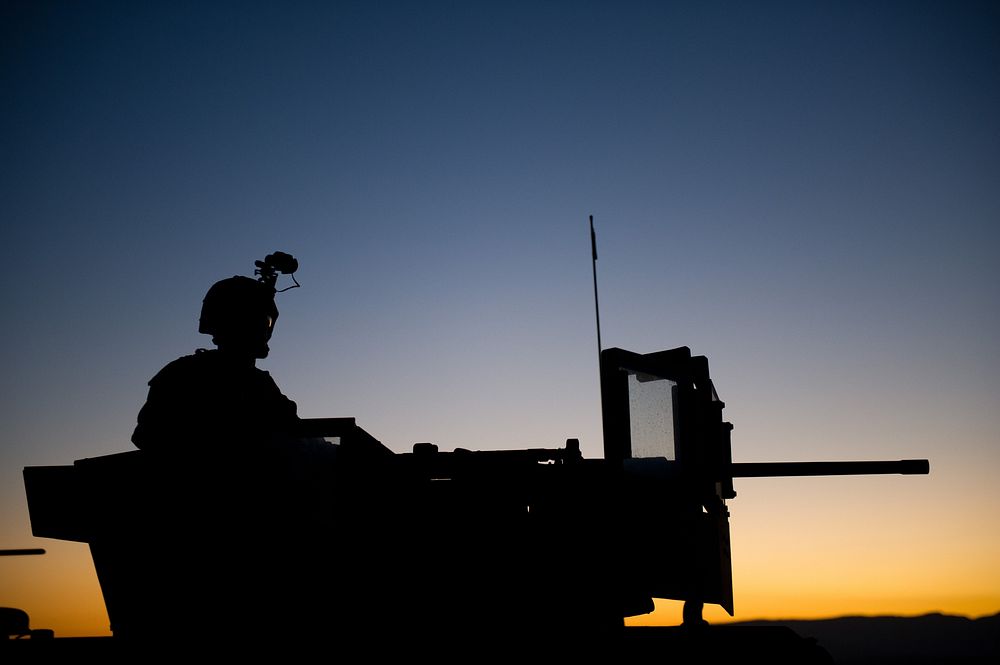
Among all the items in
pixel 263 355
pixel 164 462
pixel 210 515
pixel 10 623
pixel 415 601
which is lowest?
pixel 10 623

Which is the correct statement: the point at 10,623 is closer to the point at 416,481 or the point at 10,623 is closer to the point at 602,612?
the point at 416,481

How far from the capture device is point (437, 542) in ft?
13.9

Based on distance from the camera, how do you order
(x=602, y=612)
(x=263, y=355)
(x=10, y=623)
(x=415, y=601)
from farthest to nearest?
1. (x=10, y=623)
2. (x=263, y=355)
3. (x=602, y=612)
4. (x=415, y=601)

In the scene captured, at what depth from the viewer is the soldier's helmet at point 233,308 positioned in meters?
4.83

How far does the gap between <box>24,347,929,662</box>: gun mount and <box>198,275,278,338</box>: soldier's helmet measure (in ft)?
4.40

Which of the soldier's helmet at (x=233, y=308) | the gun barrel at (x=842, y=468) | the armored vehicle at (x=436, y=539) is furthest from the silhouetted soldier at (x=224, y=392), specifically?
the gun barrel at (x=842, y=468)

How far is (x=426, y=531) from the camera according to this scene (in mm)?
4223

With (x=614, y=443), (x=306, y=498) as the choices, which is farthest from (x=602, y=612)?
(x=306, y=498)

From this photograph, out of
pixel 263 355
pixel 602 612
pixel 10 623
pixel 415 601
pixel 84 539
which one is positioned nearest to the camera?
pixel 84 539

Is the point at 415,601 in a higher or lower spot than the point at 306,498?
lower

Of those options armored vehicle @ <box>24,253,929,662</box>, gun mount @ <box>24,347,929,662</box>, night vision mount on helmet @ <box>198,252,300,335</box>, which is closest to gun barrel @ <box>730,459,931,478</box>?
gun mount @ <box>24,347,929,662</box>

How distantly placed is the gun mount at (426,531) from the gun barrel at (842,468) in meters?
1.93

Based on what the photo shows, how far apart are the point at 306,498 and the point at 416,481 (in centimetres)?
75

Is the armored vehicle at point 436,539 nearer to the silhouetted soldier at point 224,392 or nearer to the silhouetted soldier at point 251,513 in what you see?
the silhouetted soldier at point 251,513
